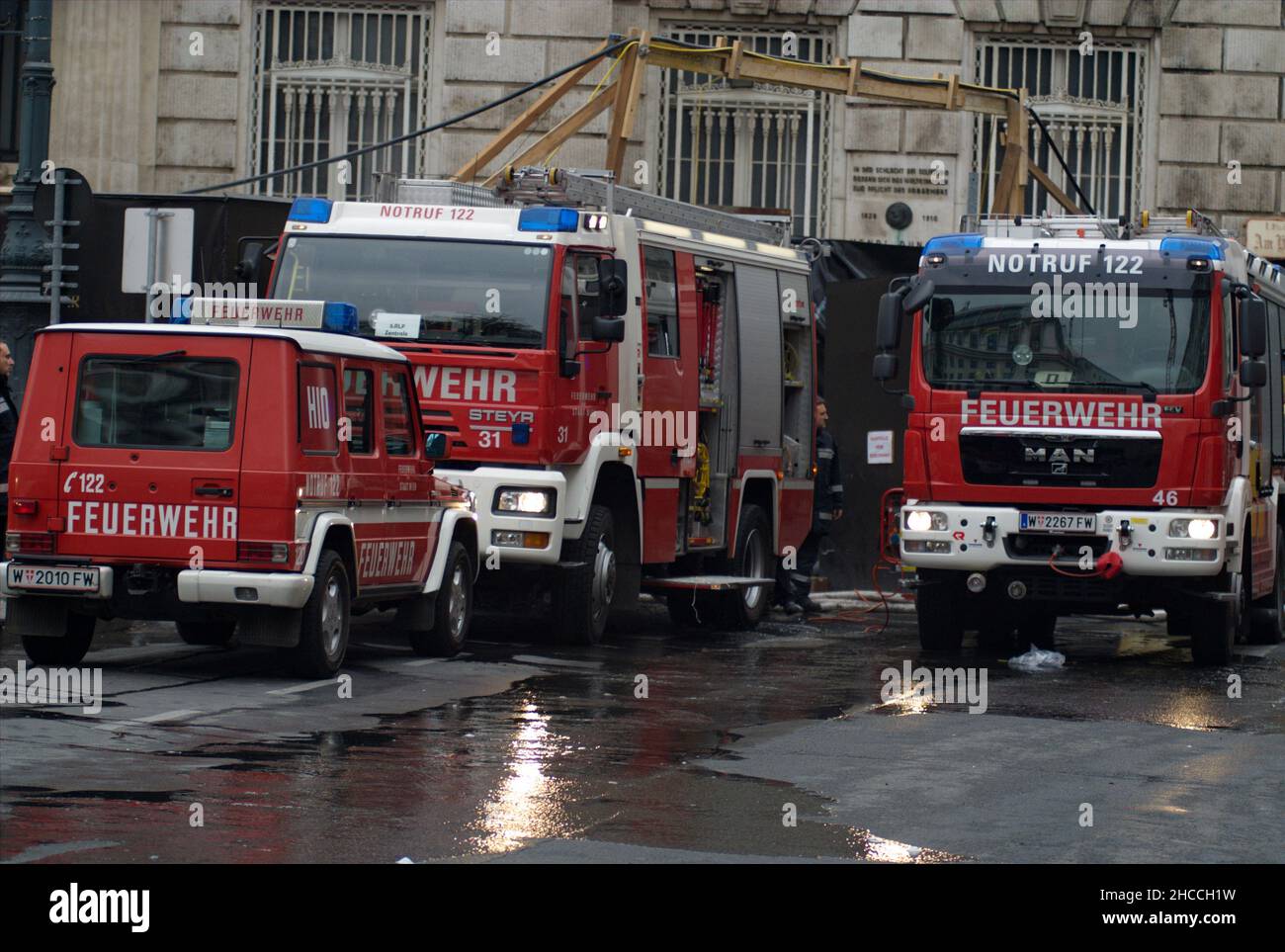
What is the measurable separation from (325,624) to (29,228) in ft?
17.5

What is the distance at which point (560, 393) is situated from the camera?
15219 mm

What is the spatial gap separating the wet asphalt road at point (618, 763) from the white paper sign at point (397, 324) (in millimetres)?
2180

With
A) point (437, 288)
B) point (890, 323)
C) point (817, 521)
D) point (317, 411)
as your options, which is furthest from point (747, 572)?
point (317, 411)

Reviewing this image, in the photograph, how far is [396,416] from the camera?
13.8 m

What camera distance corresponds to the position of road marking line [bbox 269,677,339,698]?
12.1 metres

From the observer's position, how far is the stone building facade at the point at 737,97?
24.9 metres

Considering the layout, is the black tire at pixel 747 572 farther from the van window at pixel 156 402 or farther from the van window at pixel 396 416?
the van window at pixel 156 402

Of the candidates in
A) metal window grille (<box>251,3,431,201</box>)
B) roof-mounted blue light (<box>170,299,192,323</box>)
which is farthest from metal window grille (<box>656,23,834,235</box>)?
roof-mounted blue light (<box>170,299,192,323</box>)

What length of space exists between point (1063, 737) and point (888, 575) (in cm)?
1120

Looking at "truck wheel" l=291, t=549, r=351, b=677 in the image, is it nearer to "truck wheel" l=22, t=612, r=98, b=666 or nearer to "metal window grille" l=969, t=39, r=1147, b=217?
"truck wheel" l=22, t=612, r=98, b=666

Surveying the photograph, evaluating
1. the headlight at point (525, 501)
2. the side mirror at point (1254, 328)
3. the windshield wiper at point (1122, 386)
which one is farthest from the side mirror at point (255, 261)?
the side mirror at point (1254, 328)

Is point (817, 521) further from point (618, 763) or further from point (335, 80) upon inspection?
point (618, 763)
